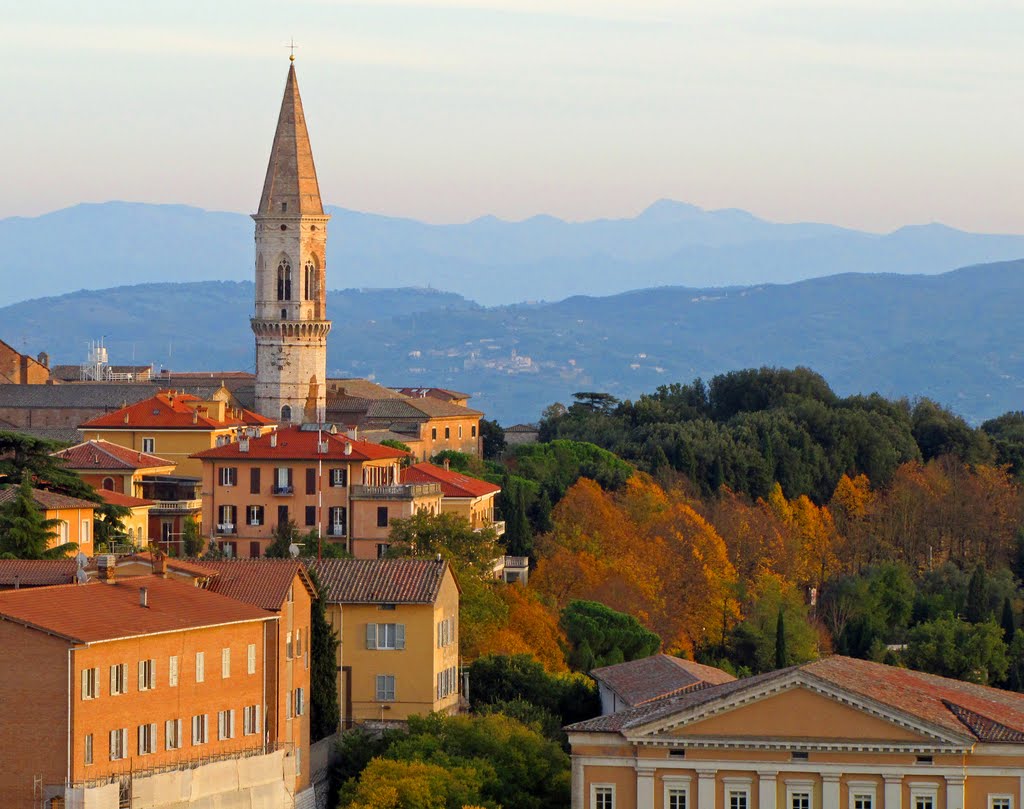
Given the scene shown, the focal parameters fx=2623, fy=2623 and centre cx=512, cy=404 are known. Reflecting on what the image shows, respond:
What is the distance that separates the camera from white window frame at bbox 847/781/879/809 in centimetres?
5078

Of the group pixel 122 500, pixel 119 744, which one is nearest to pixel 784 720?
pixel 119 744

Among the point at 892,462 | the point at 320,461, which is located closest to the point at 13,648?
the point at 320,461

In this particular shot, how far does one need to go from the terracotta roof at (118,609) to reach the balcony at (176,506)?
97.2 ft

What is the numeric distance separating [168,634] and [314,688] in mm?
7054

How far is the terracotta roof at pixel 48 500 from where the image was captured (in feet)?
208

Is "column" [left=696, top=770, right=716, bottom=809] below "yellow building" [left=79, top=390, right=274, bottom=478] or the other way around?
below

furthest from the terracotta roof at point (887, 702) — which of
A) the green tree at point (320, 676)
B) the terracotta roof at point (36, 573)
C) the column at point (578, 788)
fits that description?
the terracotta roof at point (36, 573)

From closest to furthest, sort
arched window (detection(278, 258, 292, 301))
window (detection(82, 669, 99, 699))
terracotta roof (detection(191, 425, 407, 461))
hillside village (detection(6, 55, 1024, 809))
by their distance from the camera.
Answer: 1. window (detection(82, 669, 99, 699))
2. hillside village (detection(6, 55, 1024, 809))
3. terracotta roof (detection(191, 425, 407, 461))
4. arched window (detection(278, 258, 292, 301))

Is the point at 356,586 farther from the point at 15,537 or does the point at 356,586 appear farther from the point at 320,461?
the point at 320,461

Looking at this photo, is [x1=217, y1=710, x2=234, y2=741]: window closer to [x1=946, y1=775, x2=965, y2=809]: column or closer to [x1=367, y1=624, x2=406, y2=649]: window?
[x1=367, y1=624, x2=406, y2=649]: window

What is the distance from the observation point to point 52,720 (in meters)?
45.9

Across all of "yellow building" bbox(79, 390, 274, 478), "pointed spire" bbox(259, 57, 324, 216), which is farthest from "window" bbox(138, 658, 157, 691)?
"pointed spire" bbox(259, 57, 324, 216)

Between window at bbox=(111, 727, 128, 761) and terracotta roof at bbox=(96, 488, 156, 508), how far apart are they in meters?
27.7

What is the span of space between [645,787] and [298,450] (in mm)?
32646
